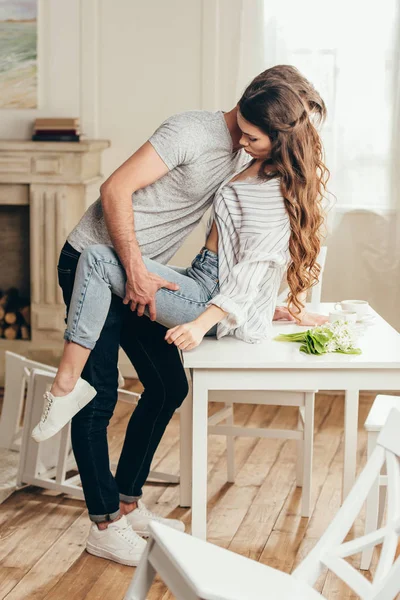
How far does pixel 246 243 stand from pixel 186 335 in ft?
0.97

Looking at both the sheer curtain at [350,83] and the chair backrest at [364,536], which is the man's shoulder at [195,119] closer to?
the chair backrest at [364,536]

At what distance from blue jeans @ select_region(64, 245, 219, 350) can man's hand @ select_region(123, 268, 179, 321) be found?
2cm

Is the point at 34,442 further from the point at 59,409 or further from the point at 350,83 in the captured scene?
the point at 350,83

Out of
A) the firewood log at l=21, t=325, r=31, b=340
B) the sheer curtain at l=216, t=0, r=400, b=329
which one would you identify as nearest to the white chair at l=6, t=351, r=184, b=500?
the firewood log at l=21, t=325, r=31, b=340

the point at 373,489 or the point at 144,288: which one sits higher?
the point at 144,288

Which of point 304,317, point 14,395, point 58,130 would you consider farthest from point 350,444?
point 58,130

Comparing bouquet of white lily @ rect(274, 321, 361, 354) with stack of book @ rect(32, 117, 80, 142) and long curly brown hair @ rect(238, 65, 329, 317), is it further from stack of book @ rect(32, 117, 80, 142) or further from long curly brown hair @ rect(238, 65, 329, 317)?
stack of book @ rect(32, 117, 80, 142)

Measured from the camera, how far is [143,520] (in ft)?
8.83

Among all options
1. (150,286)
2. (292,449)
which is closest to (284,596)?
(150,286)

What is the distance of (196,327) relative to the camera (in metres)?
2.21

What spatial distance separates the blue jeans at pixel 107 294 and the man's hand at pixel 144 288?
2 centimetres

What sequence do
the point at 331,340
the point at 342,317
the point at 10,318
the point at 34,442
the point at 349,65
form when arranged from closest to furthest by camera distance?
the point at 331,340 < the point at 342,317 < the point at 34,442 < the point at 349,65 < the point at 10,318

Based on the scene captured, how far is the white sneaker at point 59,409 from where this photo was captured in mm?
2318

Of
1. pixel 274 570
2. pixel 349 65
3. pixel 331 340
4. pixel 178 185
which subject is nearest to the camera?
pixel 274 570
